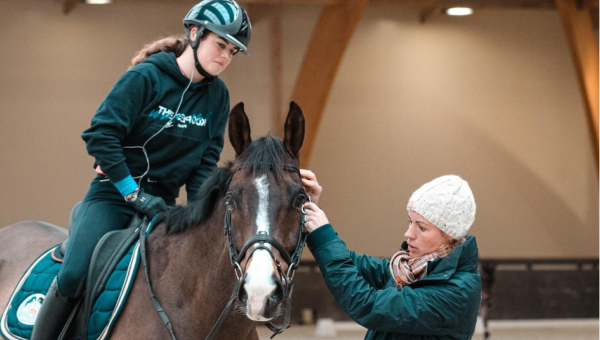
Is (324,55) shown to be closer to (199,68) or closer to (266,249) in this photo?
(199,68)

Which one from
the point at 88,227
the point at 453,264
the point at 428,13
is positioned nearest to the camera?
the point at 453,264

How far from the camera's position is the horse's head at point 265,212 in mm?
2049

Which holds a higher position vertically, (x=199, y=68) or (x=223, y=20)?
(x=223, y=20)

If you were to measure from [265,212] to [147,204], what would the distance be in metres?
0.72

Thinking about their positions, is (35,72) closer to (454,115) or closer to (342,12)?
(342,12)

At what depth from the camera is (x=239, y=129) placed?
2439mm

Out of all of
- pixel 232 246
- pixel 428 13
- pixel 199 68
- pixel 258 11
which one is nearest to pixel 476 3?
pixel 428 13

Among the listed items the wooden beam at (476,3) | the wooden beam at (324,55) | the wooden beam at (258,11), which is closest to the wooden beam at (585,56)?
the wooden beam at (476,3)

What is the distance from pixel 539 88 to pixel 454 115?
165 cm

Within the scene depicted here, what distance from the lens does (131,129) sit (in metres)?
2.83

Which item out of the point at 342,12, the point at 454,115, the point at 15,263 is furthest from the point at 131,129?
the point at 454,115

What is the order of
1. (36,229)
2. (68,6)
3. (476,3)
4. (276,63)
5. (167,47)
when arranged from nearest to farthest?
(167,47) → (36,229) → (276,63) → (68,6) → (476,3)

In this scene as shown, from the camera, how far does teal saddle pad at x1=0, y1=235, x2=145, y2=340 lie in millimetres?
2541

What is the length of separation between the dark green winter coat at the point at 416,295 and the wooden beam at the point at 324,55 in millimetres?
6857
